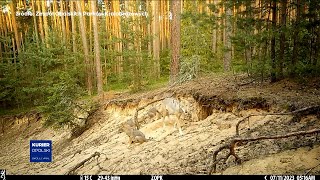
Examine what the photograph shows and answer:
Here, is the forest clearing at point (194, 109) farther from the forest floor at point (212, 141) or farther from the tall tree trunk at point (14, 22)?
the tall tree trunk at point (14, 22)

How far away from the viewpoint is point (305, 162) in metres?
2.88

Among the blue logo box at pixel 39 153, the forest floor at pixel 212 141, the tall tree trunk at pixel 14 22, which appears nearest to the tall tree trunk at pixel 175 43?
the forest floor at pixel 212 141

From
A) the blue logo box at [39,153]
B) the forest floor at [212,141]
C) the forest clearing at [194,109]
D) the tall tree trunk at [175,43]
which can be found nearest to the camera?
the forest floor at [212,141]

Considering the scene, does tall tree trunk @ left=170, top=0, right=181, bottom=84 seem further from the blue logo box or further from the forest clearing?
the blue logo box

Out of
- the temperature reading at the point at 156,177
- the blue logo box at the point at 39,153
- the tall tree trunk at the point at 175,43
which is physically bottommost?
the blue logo box at the point at 39,153

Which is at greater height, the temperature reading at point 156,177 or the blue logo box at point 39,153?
the temperature reading at point 156,177

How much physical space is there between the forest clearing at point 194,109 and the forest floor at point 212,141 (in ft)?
0.05

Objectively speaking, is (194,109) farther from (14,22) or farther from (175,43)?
(14,22)

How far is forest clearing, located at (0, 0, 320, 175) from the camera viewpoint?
3.36 meters

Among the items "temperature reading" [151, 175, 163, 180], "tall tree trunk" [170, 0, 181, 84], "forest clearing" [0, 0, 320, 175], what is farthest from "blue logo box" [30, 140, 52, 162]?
"tall tree trunk" [170, 0, 181, 84]

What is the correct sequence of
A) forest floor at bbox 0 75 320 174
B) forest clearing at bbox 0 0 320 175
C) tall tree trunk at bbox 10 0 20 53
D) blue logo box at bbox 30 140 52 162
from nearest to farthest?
forest floor at bbox 0 75 320 174 → forest clearing at bbox 0 0 320 175 → blue logo box at bbox 30 140 52 162 → tall tree trunk at bbox 10 0 20 53

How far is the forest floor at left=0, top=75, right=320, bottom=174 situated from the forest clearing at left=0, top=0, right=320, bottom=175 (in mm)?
15

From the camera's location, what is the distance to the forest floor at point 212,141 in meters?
3.08

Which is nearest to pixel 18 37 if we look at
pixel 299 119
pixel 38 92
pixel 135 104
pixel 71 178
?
pixel 38 92
